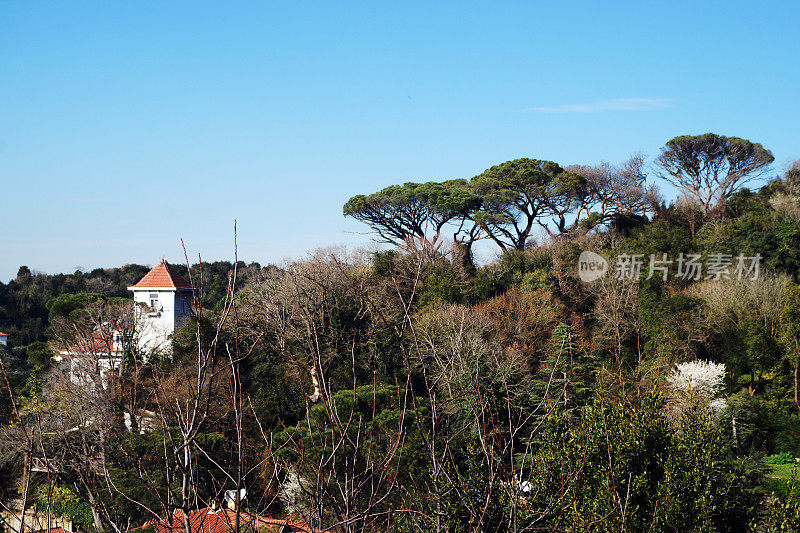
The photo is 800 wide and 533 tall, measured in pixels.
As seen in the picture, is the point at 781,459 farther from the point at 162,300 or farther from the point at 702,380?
the point at 162,300

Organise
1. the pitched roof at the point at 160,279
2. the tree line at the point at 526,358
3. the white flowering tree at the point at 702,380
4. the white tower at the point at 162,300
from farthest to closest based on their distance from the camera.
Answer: the pitched roof at the point at 160,279 → the white tower at the point at 162,300 → the white flowering tree at the point at 702,380 → the tree line at the point at 526,358

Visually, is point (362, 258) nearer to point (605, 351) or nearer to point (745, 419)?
point (605, 351)

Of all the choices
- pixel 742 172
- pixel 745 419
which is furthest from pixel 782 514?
pixel 742 172

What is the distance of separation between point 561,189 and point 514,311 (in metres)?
10.9

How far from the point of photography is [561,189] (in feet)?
102

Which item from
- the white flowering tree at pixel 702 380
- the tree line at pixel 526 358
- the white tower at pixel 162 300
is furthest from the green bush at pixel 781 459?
the white tower at pixel 162 300

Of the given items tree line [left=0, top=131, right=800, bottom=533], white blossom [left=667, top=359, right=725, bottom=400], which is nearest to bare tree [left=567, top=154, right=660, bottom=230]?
tree line [left=0, top=131, right=800, bottom=533]

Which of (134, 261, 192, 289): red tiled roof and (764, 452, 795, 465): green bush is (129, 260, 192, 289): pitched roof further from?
(764, 452, 795, 465): green bush

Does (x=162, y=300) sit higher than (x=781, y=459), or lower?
higher

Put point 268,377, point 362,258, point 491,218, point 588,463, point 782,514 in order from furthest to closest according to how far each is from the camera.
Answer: point 491,218
point 362,258
point 268,377
point 588,463
point 782,514

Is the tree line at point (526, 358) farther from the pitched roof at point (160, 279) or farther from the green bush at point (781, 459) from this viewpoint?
the pitched roof at point (160, 279)

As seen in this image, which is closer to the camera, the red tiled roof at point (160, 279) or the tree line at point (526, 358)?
the tree line at point (526, 358)

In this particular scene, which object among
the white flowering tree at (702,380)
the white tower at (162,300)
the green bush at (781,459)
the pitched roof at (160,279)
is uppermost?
the pitched roof at (160,279)

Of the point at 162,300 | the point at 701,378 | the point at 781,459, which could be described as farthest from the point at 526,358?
the point at 162,300
